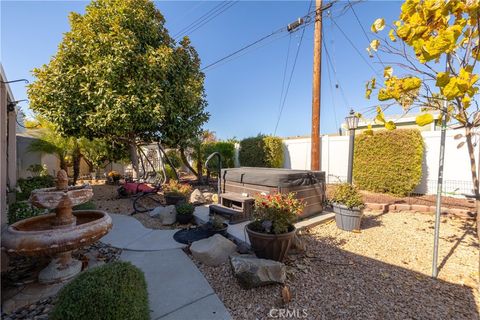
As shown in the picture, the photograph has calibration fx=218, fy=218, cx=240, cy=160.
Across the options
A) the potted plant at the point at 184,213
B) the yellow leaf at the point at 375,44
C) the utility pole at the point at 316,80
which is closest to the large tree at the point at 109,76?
the potted plant at the point at 184,213

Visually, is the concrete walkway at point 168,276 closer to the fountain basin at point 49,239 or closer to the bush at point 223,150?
the fountain basin at point 49,239

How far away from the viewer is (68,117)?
610 centimetres

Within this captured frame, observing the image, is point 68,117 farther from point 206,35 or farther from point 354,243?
point 354,243

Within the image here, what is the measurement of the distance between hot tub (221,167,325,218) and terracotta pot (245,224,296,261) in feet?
4.98

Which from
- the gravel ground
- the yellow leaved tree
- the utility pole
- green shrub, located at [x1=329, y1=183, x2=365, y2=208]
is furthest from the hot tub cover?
the yellow leaved tree

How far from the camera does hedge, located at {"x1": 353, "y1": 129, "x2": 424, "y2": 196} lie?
6.54 meters

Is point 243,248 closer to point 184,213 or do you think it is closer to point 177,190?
point 184,213

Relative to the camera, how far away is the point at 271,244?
271 cm

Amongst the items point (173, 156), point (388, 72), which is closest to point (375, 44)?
point (388, 72)

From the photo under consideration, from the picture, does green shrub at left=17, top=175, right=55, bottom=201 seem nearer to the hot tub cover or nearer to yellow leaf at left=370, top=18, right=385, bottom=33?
the hot tub cover

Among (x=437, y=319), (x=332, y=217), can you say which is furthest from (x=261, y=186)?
(x=437, y=319)

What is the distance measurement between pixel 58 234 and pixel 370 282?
353cm

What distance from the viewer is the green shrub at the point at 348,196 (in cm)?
426

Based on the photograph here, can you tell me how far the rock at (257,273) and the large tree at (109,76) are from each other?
493 cm
